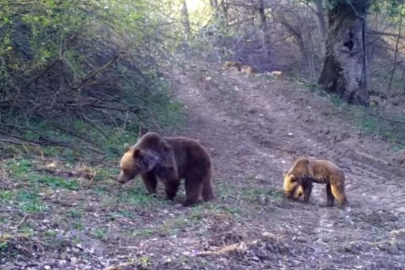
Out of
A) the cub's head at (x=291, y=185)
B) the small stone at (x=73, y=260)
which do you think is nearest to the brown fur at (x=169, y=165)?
the cub's head at (x=291, y=185)

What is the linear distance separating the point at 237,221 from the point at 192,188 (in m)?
1.29

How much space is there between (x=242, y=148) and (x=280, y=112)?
4.63 metres

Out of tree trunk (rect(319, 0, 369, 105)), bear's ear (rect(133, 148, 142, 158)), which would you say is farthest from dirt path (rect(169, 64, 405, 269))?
bear's ear (rect(133, 148, 142, 158))

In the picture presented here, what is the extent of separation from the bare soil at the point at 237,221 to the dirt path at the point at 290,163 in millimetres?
24

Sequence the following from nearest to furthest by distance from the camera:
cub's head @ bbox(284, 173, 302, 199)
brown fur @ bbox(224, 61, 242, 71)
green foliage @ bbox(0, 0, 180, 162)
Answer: cub's head @ bbox(284, 173, 302, 199) → green foliage @ bbox(0, 0, 180, 162) → brown fur @ bbox(224, 61, 242, 71)

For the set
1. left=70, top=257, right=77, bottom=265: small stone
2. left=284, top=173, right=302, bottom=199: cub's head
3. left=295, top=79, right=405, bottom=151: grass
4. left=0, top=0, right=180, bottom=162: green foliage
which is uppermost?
left=0, top=0, right=180, bottom=162: green foliage

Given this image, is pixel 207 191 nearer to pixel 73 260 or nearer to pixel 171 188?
pixel 171 188

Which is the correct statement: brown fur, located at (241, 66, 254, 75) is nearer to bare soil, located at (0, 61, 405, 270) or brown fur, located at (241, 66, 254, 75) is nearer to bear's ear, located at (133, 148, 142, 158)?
bare soil, located at (0, 61, 405, 270)

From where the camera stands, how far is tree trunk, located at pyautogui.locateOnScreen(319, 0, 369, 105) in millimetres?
21328

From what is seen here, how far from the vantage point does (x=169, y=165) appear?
10789 mm

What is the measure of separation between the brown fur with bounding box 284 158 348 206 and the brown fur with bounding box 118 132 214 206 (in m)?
1.80

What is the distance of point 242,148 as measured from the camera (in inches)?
659

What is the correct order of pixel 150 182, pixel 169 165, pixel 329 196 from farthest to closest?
pixel 329 196, pixel 150 182, pixel 169 165

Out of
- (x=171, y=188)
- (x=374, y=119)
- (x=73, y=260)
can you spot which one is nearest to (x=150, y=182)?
(x=171, y=188)
